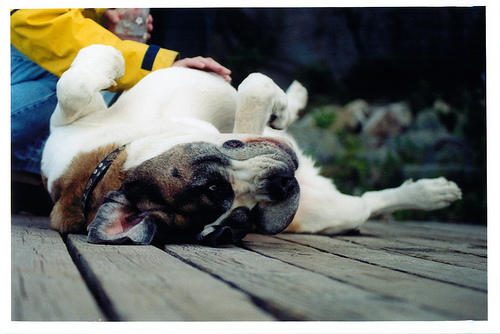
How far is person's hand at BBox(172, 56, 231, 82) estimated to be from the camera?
2594 millimetres

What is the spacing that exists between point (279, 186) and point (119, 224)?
23.7 inches

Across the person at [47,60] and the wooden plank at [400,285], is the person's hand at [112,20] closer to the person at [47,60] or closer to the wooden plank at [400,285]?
the person at [47,60]

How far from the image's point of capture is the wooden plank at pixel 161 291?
3.41 feet

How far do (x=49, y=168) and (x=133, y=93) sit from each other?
0.55 meters

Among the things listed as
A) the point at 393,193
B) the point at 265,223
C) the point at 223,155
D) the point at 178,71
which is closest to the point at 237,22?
the point at 178,71

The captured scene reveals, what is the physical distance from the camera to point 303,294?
112 centimetres

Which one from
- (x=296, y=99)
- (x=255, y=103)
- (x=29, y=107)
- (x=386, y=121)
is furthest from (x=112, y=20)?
(x=386, y=121)

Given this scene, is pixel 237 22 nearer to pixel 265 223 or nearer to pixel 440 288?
pixel 265 223

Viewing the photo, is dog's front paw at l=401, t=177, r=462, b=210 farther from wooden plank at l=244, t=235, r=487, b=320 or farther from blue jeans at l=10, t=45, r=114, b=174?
blue jeans at l=10, t=45, r=114, b=174

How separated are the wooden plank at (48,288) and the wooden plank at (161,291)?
0.14ft

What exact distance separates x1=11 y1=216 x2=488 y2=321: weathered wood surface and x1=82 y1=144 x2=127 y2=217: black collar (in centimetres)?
17

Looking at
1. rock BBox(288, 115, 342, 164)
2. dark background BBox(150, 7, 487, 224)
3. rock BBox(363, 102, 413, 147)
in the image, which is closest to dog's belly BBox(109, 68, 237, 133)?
dark background BBox(150, 7, 487, 224)

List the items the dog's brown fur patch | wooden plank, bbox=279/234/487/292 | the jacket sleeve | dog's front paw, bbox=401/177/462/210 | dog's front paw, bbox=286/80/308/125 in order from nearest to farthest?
1. wooden plank, bbox=279/234/487/292
2. the dog's brown fur patch
3. the jacket sleeve
4. dog's front paw, bbox=401/177/462/210
5. dog's front paw, bbox=286/80/308/125

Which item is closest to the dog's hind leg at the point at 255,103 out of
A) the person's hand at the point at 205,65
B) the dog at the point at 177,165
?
the dog at the point at 177,165
